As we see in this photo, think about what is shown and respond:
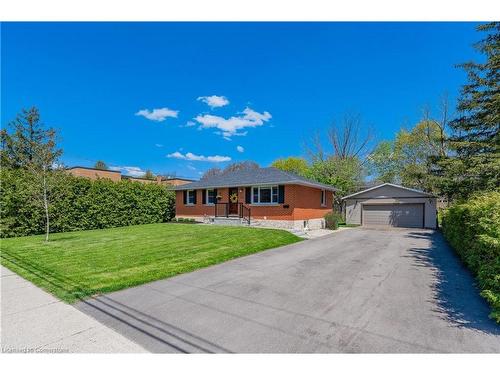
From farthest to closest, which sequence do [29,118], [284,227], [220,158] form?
[220,158] < [29,118] < [284,227]

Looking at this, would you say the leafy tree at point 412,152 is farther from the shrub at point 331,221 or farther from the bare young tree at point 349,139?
the shrub at point 331,221

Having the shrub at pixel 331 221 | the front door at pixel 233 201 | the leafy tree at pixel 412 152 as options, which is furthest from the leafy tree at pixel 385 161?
the front door at pixel 233 201

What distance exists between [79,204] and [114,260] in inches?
425

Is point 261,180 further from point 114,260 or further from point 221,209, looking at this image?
Answer: point 114,260

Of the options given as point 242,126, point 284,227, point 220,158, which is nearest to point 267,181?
A: point 284,227

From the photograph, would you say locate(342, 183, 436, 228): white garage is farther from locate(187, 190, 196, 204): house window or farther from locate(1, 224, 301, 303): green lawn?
locate(187, 190, 196, 204): house window

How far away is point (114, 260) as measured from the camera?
23.5 feet

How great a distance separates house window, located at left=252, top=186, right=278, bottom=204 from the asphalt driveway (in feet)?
31.6

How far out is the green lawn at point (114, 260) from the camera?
210 inches

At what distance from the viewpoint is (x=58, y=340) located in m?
3.16

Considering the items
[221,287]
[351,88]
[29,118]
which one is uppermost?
[351,88]

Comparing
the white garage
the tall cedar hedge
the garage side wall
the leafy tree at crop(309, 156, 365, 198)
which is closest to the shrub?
the garage side wall

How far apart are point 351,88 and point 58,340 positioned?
873 inches

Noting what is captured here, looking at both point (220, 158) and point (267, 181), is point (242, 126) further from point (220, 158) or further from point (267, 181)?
point (267, 181)
